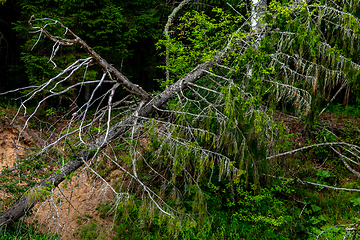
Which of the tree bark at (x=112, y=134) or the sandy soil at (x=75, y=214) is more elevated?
the tree bark at (x=112, y=134)

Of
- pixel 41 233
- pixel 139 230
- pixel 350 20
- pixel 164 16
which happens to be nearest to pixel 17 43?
pixel 164 16

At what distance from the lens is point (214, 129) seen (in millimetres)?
6387

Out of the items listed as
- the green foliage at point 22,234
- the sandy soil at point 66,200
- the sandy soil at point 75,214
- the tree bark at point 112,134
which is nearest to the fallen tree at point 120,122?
the tree bark at point 112,134

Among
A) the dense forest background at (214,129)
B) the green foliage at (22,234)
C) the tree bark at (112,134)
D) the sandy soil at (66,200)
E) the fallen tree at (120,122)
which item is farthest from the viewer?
the sandy soil at (66,200)

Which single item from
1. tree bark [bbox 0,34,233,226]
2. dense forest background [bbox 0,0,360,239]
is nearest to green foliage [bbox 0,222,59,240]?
dense forest background [bbox 0,0,360,239]

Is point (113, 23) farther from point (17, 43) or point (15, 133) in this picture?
point (17, 43)

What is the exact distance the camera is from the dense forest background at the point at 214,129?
538 centimetres

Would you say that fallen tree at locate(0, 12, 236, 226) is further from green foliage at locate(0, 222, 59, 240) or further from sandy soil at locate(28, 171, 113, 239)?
sandy soil at locate(28, 171, 113, 239)

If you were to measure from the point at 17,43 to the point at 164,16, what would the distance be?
667cm

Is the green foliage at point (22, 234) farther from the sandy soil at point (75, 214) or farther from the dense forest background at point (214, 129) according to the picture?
the sandy soil at point (75, 214)

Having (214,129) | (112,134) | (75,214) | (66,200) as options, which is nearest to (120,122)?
(112,134)

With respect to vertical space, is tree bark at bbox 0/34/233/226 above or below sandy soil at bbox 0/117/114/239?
above

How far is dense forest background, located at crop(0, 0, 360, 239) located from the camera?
17.6 ft

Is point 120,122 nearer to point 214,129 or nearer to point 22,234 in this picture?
point 214,129
